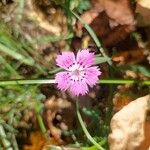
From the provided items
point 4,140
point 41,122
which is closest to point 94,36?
point 41,122

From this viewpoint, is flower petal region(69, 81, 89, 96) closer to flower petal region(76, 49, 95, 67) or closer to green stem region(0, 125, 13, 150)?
flower petal region(76, 49, 95, 67)

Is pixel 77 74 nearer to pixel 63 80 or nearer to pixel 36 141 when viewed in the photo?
pixel 63 80

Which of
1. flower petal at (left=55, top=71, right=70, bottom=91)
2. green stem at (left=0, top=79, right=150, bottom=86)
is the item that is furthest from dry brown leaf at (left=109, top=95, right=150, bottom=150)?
flower petal at (left=55, top=71, right=70, bottom=91)

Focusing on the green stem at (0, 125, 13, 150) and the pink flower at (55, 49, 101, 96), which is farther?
the green stem at (0, 125, 13, 150)

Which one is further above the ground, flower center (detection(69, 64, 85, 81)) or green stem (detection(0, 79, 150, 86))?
flower center (detection(69, 64, 85, 81))

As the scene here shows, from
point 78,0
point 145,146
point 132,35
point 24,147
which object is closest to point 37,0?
point 78,0

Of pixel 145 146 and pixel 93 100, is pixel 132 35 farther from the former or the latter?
pixel 145 146
